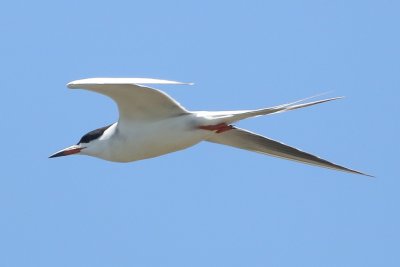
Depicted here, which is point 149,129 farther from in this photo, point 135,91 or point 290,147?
point 290,147

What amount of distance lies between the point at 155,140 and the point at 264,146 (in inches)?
61.2

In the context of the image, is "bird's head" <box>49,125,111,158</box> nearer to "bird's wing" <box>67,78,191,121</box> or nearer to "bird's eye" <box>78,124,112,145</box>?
"bird's eye" <box>78,124,112,145</box>

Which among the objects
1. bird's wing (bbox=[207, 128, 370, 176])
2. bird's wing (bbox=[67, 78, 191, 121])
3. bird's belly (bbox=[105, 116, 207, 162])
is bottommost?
bird's wing (bbox=[207, 128, 370, 176])

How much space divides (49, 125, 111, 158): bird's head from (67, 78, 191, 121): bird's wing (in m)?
0.70

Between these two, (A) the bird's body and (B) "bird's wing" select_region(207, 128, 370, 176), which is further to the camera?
(B) "bird's wing" select_region(207, 128, 370, 176)

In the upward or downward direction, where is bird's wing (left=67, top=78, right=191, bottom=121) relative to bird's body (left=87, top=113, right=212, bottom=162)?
upward

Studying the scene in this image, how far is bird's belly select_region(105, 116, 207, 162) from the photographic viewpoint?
15.5 meters

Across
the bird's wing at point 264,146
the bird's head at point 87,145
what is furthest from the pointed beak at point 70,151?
the bird's wing at point 264,146

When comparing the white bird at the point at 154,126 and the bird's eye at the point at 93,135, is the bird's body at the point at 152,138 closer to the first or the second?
the white bird at the point at 154,126

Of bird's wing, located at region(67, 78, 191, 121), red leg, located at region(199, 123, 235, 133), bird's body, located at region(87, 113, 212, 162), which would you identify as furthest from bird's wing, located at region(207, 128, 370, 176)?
bird's wing, located at region(67, 78, 191, 121)

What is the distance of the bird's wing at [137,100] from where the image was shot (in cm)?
1488

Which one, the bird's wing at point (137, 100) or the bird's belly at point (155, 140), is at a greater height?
the bird's wing at point (137, 100)

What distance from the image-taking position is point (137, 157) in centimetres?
1597

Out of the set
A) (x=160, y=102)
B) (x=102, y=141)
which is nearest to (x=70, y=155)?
(x=102, y=141)
